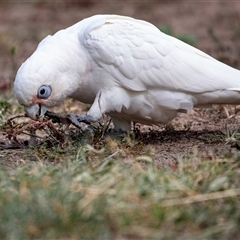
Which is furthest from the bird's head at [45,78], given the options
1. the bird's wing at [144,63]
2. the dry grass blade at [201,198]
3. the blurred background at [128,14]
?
the blurred background at [128,14]

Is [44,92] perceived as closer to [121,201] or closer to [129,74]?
[129,74]

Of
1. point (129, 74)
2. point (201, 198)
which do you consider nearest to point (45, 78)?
point (129, 74)

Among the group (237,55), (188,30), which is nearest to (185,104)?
(237,55)

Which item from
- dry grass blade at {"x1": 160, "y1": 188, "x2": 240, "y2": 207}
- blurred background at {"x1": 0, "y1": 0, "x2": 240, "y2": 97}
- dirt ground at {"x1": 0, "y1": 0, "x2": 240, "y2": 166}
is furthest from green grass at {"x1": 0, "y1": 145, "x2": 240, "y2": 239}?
blurred background at {"x1": 0, "y1": 0, "x2": 240, "y2": 97}

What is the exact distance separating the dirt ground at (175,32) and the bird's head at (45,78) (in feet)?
1.39

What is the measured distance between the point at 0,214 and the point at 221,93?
2132 millimetres

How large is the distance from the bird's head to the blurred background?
3.30 metres

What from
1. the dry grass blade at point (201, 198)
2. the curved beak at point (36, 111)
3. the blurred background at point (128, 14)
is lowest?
the blurred background at point (128, 14)

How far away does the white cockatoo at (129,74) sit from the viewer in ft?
17.0

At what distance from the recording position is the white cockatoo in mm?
5191

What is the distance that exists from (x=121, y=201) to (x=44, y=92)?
1526 mm

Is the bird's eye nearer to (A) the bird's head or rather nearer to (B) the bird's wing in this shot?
(A) the bird's head

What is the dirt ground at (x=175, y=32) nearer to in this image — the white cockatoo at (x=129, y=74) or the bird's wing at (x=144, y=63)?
the white cockatoo at (x=129, y=74)

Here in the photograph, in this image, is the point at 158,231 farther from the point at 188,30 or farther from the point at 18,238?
the point at 188,30
